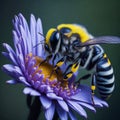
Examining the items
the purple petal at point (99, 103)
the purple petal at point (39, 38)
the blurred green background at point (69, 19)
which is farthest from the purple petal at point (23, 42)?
the blurred green background at point (69, 19)

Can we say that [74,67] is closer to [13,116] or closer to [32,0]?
[13,116]

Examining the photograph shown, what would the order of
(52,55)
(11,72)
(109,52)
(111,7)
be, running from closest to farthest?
(11,72)
(52,55)
(109,52)
(111,7)

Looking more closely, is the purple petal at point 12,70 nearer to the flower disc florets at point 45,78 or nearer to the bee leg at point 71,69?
the flower disc florets at point 45,78

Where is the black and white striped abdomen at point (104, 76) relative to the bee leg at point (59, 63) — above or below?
below

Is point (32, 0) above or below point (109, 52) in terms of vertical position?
above

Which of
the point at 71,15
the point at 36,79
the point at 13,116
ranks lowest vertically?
the point at 13,116

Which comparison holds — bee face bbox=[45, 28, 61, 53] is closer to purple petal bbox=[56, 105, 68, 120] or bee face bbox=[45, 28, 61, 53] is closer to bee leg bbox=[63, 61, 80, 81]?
bee leg bbox=[63, 61, 80, 81]

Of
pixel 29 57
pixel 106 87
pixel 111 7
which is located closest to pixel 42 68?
pixel 29 57
